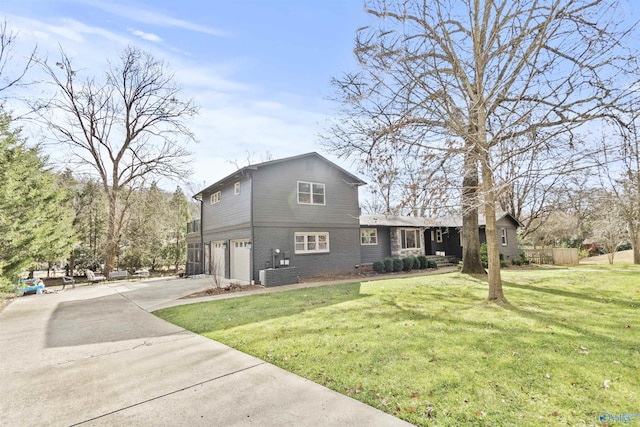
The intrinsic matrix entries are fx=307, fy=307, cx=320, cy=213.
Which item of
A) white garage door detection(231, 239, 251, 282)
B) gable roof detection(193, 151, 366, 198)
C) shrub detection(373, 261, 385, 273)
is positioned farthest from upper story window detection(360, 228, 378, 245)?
white garage door detection(231, 239, 251, 282)

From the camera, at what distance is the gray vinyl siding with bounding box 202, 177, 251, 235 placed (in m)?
14.0

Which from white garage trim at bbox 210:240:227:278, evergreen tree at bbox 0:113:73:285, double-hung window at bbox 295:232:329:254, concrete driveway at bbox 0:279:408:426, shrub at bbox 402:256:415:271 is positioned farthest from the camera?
shrub at bbox 402:256:415:271

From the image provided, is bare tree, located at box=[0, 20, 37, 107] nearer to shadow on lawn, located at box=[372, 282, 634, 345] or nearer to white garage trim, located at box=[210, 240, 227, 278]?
white garage trim, located at box=[210, 240, 227, 278]

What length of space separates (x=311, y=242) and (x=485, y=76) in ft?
33.2

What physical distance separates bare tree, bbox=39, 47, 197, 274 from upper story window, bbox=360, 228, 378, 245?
573 inches

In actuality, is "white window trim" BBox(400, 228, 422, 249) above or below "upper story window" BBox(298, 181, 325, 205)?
below

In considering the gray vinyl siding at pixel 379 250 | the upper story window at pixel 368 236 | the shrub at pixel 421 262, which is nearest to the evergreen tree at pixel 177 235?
the upper story window at pixel 368 236

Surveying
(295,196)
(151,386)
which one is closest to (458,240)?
(295,196)

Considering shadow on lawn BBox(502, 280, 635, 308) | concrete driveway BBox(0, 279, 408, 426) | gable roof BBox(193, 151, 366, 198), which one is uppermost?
gable roof BBox(193, 151, 366, 198)

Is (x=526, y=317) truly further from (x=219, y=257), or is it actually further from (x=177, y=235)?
(x=177, y=235)

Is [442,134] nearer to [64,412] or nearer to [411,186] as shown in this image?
[411,186]

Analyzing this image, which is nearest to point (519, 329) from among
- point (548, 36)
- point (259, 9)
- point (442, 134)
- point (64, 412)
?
point (442, 134)

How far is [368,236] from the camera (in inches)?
752

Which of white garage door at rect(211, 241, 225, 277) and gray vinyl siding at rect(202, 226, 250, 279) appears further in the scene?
white garage door at rect(211, 241, 225, 277)
